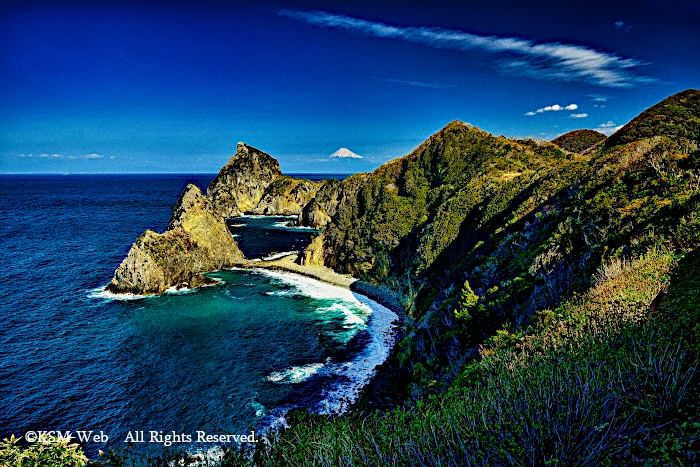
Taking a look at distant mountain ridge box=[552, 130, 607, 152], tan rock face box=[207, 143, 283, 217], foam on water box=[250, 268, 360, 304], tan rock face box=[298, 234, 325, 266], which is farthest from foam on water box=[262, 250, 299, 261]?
distant mountain ridge box=[552, 130, 607, 152]

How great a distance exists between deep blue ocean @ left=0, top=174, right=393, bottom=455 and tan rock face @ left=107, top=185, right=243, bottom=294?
9.02ft

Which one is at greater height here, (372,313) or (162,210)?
(162,210)

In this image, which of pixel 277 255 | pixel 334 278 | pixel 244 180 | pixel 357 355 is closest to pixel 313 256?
pixel 334 278

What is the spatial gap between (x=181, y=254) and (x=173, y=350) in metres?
24.1

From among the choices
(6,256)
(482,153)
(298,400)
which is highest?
(482,153)

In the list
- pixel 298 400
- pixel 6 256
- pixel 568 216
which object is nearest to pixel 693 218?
pixel 568 216

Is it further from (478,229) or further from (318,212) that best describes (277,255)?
(478,229)

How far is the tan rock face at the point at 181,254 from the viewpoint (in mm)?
52281

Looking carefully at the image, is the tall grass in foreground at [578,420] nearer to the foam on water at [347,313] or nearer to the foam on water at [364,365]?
the foam on water at [364,365]

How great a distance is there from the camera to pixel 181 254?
5812 centimetres

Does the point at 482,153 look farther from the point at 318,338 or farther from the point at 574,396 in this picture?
the point at 574,396

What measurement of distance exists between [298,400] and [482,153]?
2361 inches

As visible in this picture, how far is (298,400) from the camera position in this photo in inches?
1159

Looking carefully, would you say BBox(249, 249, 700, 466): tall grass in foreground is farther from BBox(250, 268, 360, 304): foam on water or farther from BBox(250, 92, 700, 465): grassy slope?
BBox(250, 268, 360, 304): foam on water
